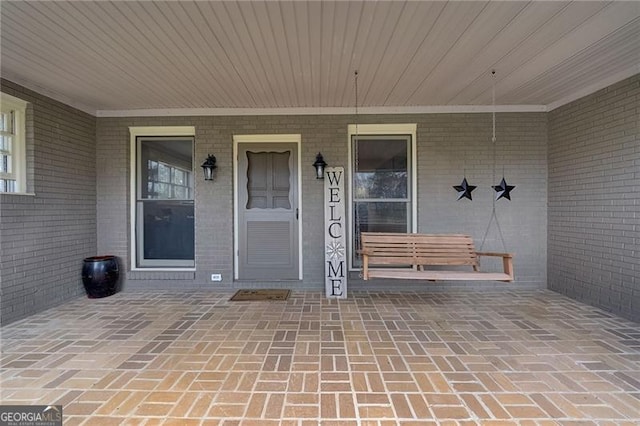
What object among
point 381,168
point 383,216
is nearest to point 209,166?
point 381,168

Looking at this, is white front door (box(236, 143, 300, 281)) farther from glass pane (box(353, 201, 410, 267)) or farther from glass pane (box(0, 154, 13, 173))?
glass pane (box(0, 154, 13, 173))

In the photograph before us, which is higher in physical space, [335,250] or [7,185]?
[7,185]

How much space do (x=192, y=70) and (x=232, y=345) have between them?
2750 mm

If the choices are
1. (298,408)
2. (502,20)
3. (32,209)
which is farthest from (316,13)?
(32,209)

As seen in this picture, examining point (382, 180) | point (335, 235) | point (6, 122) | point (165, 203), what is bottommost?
point (335, 235)

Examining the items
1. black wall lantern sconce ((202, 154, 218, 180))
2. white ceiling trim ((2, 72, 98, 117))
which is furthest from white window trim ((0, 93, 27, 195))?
black wall lantern sconce ((202, 154, 218, 180))

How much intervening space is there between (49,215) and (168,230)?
1.36m

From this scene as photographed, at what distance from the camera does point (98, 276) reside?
13.0 ft

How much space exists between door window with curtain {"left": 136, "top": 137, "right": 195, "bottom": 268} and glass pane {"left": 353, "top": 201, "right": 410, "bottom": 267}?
98.5 inches

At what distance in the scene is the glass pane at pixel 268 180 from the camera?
4.51 metres

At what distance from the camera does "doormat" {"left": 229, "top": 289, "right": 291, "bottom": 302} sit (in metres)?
3.97

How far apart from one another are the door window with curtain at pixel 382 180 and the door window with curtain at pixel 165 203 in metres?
2.46

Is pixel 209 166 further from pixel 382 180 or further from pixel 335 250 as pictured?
pixel 382 180

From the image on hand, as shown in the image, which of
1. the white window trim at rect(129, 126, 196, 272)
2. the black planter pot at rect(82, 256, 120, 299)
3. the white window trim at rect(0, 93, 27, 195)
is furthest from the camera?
the white window trim at rect(129, 126, 196, 272)
